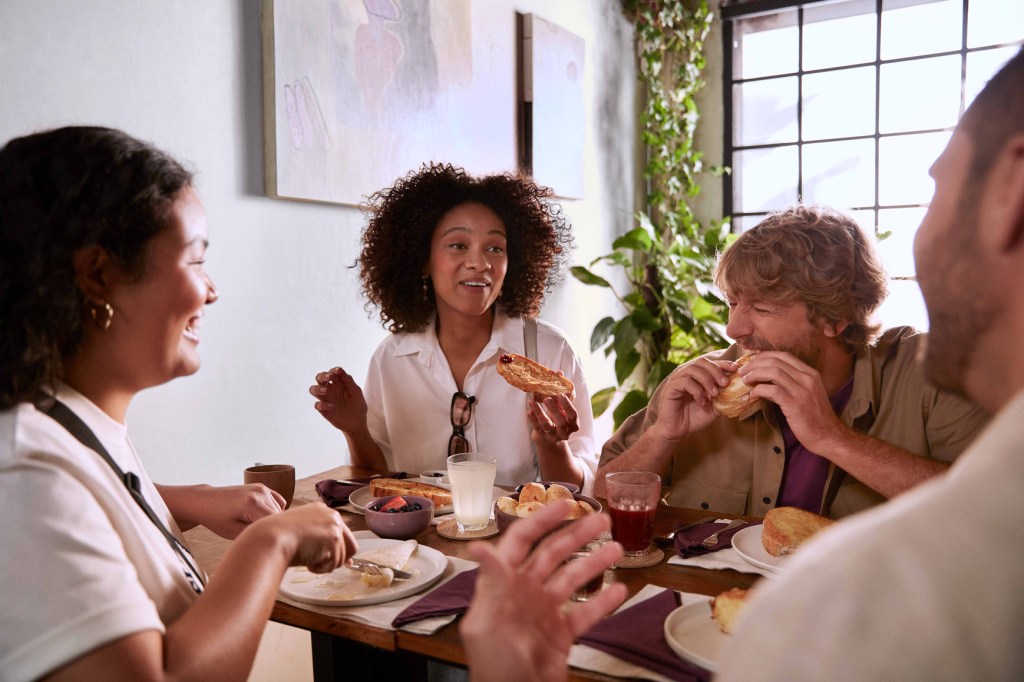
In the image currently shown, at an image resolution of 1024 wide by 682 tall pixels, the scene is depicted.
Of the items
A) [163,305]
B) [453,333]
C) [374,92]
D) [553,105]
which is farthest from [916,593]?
[553,105]

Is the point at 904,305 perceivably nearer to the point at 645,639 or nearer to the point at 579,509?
the point at 579,509

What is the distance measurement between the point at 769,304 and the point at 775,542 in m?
0.79

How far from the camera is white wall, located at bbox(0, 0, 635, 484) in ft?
6.80

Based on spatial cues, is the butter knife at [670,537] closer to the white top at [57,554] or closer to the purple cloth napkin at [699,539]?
the purple cloth napkin at [699,539]

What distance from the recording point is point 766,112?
5535 millimetres

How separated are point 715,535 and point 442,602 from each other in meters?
0.62

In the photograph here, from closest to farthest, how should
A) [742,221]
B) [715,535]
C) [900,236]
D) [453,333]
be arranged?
[715,535]
[453,333]
[900,236]
[742,221]

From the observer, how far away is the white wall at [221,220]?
2072 millimetres

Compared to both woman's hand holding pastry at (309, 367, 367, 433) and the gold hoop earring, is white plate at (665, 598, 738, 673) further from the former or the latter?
woman's hand holding pastry at (309, 367, 367, 433)

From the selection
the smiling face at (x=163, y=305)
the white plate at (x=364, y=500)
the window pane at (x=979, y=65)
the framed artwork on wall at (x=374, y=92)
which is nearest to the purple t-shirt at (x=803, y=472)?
Result: the white plate at (x=364, y=500)

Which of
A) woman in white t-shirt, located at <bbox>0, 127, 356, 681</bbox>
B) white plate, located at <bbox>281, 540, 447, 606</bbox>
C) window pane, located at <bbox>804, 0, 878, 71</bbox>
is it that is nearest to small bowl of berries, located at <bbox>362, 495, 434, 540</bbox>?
white plate, located at <bbox>281, 540, 447, 606</bbox>

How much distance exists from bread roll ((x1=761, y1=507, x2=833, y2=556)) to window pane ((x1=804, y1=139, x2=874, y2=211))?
4.39 meters

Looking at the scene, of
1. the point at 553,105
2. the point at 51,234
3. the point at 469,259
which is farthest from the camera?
the point at 553,105

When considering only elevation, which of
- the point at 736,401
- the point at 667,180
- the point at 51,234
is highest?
the point at 667,180
